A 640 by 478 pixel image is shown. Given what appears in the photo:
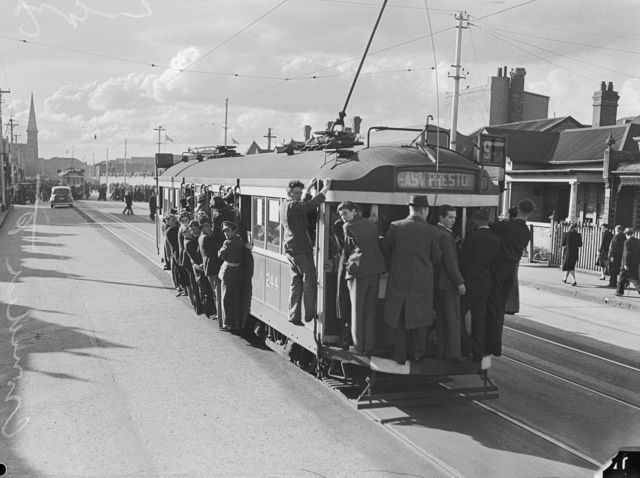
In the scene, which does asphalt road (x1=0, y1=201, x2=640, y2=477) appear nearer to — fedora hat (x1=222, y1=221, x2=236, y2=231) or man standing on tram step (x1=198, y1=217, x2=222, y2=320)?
man standing on tram step (x1=198, y1=217, x2=222, y2=320)

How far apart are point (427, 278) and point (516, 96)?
4196cm

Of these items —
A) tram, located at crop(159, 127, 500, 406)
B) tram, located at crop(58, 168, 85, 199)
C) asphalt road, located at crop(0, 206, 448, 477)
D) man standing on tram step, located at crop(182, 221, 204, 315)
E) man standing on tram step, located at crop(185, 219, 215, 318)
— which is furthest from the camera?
tram, located at crop(58, 168, 85, 199)

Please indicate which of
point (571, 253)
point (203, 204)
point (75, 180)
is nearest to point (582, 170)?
point (571, 253)

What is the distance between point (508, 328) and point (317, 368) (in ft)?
16.6

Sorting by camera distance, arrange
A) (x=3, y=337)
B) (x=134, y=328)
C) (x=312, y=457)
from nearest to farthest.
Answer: (x=312, y=457) → (x=3, y=337) → (x=134, y=328)

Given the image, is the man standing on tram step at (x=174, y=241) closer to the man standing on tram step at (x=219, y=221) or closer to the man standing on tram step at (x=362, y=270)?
the man standing on tram step at (x=219, y=221)

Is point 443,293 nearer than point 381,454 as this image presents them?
No

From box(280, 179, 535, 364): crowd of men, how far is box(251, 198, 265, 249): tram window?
2.25 meters

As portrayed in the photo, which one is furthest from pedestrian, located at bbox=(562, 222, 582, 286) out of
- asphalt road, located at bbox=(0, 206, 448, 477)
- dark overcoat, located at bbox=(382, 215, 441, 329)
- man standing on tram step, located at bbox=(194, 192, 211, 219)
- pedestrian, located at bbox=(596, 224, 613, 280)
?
dark overcoat, located at bbox=(382, 215, 441, 329)

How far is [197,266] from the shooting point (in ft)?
38.2

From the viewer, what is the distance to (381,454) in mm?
6148

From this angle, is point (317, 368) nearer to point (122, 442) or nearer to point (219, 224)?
point (122, 442)

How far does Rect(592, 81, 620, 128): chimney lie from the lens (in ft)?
105

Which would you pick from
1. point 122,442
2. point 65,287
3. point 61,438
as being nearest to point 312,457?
point 122,442
